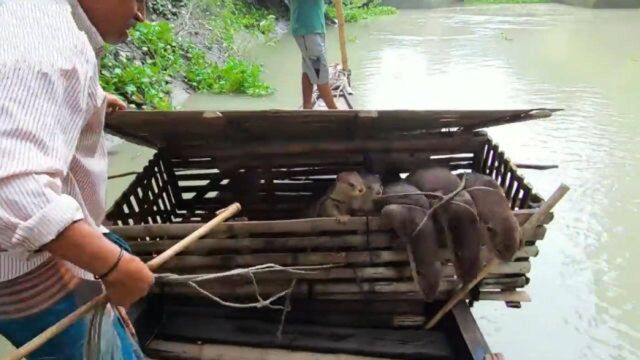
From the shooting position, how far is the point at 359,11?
17750mm

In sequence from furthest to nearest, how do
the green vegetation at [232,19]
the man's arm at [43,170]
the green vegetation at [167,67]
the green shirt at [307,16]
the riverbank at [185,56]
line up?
the green vegetation at [232,19]
the riverbank at [185,56]
the green vegetation at [167,67]
the green shirt at [307,16]
the man's arm at [43,170]

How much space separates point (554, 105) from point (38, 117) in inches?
302

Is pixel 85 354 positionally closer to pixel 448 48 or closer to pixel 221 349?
pixel 221 349

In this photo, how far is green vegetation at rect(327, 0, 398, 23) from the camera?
16.4 metres

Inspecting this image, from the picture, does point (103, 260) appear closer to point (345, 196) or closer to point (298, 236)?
point (298, 236)

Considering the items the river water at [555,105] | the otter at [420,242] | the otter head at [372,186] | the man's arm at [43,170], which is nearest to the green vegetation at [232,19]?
the river water at [555,105]

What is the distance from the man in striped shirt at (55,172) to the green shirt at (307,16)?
3.39 metres

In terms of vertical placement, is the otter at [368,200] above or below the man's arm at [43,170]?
below

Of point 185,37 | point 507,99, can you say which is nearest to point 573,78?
point 507,99

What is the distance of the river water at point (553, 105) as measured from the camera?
132 inches

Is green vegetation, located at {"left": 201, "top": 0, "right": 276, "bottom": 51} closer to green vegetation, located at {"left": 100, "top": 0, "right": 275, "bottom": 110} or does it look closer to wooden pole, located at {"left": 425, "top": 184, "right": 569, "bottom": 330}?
green vegetation, located at {"left": 100, "top": 0, "right": 275, "bottom": 110}

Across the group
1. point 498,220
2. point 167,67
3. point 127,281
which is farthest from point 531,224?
point 167,67

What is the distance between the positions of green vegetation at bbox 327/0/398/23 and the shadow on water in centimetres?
70

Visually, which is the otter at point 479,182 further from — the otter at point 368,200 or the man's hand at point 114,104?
the man's hand at point 114,104
